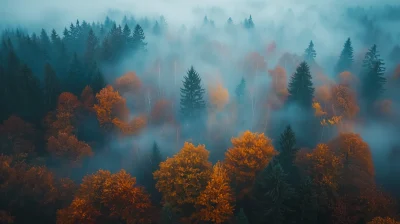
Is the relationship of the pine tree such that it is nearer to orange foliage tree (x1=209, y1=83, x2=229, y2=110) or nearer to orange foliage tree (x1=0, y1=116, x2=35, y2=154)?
orange foliage tree (x1=209, y1=83, x2=229, y2=110)

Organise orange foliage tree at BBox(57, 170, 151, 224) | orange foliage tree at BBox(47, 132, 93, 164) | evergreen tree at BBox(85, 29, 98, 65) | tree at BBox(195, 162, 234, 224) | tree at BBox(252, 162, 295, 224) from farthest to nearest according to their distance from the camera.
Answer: evergreen tree at BBox(85, 29, 98, 65) → orange foliage tree at BBox(47, 132, 93, 164) → orange foliage tree at BBox(57, 170, 151, 224) → tree at BBox(195, 162, 234, 224) → tree at BBox(252, 162, 295, 224)

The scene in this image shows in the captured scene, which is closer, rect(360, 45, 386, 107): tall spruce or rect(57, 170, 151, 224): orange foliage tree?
rect(57, 170, 151, 224): orange foliage tree

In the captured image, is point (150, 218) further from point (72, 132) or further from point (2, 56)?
point (2, 56)

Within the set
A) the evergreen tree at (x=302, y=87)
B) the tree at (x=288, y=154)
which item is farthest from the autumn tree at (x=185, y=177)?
the evergreen tree at (x=302, y=87)

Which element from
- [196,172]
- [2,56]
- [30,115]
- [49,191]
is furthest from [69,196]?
[2,56]

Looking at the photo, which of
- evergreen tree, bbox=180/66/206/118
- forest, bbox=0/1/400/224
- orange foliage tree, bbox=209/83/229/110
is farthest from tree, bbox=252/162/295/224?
orange foliage tree, bbox=209/83/229/110

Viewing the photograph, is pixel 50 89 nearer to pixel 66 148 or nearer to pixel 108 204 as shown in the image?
pixel 66 148

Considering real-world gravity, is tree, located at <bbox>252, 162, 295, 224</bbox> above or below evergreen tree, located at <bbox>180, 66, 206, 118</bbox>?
below
